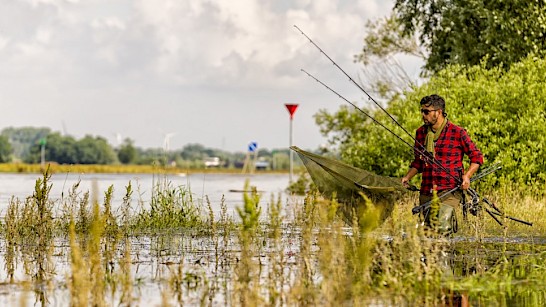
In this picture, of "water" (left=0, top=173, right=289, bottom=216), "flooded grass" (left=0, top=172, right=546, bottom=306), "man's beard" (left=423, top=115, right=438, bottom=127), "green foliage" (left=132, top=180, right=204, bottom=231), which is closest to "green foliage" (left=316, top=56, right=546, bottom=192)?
"water" (left=0, top=173, right=289, bottom=216)

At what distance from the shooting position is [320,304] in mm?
7840

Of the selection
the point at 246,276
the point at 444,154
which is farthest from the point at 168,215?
the point at 246,276

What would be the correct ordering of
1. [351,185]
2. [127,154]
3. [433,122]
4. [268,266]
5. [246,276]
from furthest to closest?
[127,154] → [351,185] → [433,122] → [268,266] → [246,276]

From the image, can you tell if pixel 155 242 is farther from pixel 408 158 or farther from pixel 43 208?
pixel 408 158

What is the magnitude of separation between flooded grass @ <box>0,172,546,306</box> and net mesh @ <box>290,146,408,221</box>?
1.06 meters

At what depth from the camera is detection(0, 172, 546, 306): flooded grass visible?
Result: 8273mm

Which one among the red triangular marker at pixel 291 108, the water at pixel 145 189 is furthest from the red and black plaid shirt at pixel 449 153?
the red triangular marker at pixel 291 108

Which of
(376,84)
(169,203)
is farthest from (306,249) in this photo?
(376,84)

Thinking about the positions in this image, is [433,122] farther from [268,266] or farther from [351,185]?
[268,266]

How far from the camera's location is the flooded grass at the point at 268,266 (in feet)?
27.1

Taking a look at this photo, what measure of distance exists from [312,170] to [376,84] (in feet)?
83.8

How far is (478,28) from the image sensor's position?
1192 inches

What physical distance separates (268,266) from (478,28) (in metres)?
21.4

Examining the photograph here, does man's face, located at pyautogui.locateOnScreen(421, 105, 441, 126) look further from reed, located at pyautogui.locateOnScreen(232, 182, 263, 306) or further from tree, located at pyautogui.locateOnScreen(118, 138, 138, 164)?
tree, located at pyautogui.locateOnScreen(118, 138, 138, 164)
